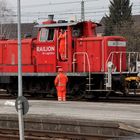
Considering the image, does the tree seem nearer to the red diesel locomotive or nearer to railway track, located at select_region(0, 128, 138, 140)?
the red diesel locomotive

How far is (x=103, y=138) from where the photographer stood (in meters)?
12.8

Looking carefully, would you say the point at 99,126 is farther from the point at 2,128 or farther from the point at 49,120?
the point at 2,128

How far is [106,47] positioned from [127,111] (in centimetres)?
569

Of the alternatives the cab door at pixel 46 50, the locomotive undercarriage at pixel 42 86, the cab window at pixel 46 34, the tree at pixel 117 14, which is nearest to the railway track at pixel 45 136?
the locomotive undercarriage at pixel 42 86

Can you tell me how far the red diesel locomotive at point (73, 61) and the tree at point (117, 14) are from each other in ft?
167

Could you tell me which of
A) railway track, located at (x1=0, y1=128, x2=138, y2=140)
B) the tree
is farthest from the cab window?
the tree

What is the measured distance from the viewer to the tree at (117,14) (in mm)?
73825

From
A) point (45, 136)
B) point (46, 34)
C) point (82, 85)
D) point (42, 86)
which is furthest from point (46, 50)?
point (45, 136)

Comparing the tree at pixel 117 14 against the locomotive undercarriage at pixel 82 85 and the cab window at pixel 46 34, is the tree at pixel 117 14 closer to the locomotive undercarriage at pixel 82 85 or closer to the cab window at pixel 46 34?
the locomotive undercarriage at pixel 82 85

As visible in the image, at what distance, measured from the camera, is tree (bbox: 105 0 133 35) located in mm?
73825

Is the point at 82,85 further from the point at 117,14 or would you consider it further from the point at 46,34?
the point at 117,14

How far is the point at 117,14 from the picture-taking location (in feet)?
253

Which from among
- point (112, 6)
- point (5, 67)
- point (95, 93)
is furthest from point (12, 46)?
point (112, 6)

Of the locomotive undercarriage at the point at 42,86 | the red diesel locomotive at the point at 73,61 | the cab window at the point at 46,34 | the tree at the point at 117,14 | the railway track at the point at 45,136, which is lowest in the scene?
the railway track at the point at 45,136
